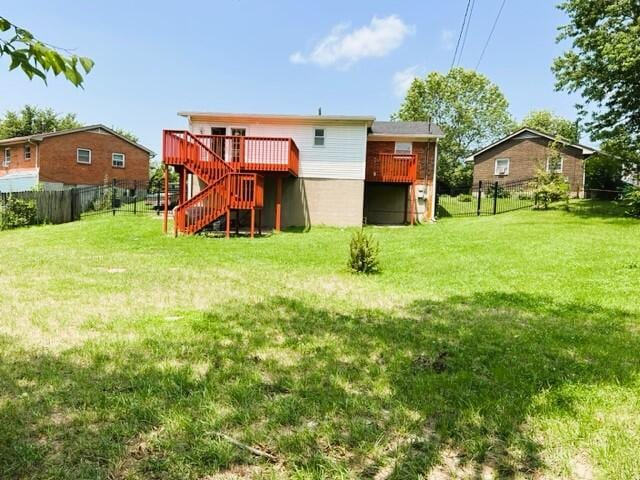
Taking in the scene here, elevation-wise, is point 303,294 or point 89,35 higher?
point 89,35

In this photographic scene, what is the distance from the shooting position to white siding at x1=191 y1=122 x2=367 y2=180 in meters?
18.0

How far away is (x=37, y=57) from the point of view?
6.08ft

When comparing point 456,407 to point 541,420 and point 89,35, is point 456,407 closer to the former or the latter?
point 541,420

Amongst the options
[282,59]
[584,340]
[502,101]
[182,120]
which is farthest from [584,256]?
[502,101]

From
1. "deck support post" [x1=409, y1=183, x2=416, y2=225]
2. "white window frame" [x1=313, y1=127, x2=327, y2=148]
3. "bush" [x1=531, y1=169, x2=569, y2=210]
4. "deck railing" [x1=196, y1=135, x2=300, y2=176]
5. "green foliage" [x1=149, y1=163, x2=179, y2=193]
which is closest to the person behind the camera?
"deck railing" [x1=196, y1=135, x2=300, y2=176]

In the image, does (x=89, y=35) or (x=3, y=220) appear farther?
(x=3, y=220)

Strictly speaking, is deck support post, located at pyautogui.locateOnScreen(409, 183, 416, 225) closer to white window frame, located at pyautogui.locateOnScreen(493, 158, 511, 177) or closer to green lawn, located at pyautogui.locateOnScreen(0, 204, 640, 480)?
green lawn, located at pyautogui.locateOnScreen(0, 204, 640, 480)

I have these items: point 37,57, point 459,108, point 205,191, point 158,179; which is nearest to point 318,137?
point 205,191

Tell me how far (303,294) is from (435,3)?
252 inches

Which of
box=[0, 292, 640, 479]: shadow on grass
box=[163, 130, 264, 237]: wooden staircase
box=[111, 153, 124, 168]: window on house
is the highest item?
box=[111, 153, 124, 168]: window on house

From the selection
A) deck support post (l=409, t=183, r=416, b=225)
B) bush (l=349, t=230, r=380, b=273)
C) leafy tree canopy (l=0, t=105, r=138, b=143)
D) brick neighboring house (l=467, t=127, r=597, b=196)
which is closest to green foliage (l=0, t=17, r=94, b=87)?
bush (l=349, t=230, r=380, b=273)

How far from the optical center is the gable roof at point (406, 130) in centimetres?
2016

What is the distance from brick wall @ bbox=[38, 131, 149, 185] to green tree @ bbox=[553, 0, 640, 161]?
27.9 meters

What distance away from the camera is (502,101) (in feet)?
148
